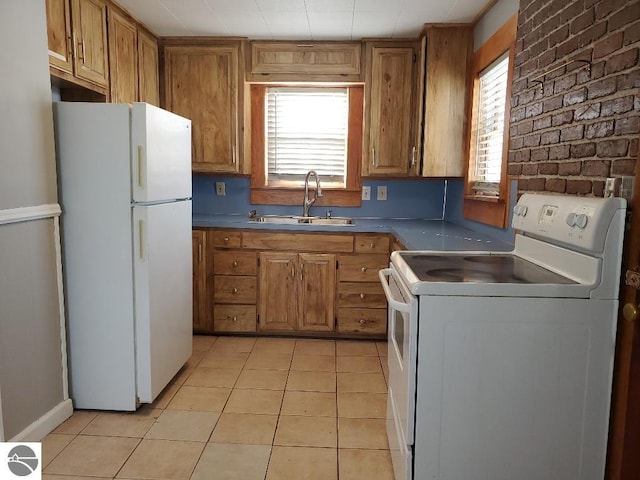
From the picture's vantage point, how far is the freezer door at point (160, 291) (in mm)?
2219

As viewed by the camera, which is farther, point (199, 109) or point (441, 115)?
point (199, 109)

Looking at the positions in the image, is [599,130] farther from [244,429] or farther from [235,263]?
[235,263]

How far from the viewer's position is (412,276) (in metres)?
1.45

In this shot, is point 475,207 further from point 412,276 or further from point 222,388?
point 222,388

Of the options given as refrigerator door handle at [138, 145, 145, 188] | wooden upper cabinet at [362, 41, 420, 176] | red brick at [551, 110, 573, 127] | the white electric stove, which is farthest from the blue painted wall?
the white electric stove

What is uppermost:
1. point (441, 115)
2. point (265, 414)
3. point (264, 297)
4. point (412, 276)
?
point (441, 115)

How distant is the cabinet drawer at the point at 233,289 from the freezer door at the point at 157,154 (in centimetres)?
90

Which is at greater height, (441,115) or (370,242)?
(441,115)

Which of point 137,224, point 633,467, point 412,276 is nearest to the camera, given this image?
point 633,467

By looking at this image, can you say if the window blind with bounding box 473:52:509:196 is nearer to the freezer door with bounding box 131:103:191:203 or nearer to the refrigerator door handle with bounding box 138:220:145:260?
the freezer door with bounding box 131:103:191:203

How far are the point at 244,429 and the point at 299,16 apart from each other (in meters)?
2.43

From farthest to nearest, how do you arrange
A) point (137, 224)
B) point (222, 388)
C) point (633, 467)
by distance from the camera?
point (222, 388), point (137, 224), point (633, 467)

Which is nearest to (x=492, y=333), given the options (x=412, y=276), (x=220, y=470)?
(x=412, y=276)

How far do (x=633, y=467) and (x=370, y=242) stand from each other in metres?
2.13
